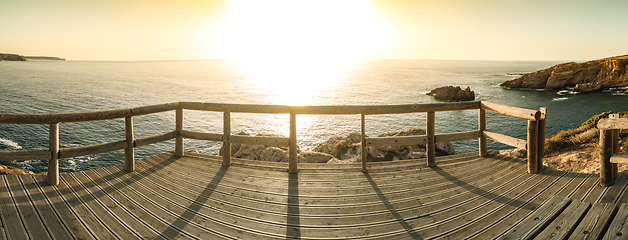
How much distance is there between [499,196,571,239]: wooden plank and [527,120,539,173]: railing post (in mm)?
1848

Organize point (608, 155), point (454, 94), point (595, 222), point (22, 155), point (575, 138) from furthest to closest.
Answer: point (454, 94) < point (575, 138) < point (22, 155) < point (608, 155) < point (595, 222)

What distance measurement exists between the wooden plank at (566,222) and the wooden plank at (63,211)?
444cm

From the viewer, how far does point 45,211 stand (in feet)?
12.0

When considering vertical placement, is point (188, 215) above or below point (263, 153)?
above

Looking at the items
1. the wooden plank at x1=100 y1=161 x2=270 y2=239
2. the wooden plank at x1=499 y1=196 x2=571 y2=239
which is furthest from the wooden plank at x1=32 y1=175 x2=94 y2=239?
the wooden plank at x1=499 y1=196 x2=571 y2=239

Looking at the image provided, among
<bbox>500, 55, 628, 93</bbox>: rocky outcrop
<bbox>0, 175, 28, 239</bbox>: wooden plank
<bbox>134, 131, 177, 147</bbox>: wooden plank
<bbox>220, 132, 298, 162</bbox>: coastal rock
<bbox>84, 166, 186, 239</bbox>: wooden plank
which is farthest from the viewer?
<bbox>500, 55, 628, 93</bbox>: rocky outcrop

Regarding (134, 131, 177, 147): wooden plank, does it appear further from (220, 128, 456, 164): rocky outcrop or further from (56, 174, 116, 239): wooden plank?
(220, 128, 456, 164): rocky outcrop

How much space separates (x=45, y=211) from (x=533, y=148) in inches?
281

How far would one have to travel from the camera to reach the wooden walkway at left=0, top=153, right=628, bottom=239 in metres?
3.32

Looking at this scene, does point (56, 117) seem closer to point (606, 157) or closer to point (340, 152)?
point (606, 157)

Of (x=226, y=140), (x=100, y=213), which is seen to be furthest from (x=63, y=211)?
(x=226, y=140)

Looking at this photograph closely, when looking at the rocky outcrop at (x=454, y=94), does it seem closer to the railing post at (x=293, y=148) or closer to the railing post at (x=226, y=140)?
the railing post at (x=293, y=148)

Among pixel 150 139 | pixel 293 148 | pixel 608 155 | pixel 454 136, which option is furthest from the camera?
pixel 454 136

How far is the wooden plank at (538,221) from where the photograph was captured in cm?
284
